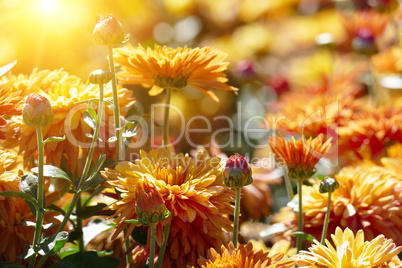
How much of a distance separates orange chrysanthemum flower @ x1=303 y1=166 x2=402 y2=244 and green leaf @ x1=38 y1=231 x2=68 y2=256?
40 cm

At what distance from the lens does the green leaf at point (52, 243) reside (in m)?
0.65

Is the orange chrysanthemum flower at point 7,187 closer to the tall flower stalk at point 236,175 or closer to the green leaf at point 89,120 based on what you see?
the green leaf at point 89,120

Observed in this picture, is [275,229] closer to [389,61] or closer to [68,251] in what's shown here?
[68,251]

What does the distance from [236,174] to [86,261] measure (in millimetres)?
Result: 236

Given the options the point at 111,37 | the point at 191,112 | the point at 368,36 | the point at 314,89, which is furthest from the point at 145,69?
the point at 191,112

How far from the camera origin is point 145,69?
832 mm

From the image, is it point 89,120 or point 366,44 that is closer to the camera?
point 89,120

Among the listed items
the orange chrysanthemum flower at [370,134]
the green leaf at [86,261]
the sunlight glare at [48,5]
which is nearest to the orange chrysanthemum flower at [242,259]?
the green leaf at [86,261]

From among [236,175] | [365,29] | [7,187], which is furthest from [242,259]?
[365,29]

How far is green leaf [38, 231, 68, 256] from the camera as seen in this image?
25.7 inches

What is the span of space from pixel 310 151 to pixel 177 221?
214 millimetres

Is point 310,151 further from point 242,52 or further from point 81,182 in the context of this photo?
point 242,52

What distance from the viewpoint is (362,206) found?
0.86 meters

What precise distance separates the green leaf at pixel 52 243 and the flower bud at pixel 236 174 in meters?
0.21
